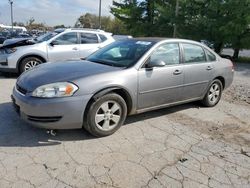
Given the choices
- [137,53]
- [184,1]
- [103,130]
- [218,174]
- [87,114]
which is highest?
[184,1]

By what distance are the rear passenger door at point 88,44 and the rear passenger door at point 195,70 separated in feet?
13.9

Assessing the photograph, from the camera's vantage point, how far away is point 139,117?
5.08 metres

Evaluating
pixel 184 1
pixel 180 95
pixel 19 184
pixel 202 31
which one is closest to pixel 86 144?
pixel 19 184

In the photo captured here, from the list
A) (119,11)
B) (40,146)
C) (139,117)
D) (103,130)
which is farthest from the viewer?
(119,11)

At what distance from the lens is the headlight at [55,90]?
147 inches

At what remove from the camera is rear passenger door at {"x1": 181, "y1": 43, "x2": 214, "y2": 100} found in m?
5.24

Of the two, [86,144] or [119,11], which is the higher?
[119,11]

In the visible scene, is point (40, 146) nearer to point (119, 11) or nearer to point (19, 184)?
point (19, 184)

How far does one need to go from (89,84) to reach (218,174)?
1997mm

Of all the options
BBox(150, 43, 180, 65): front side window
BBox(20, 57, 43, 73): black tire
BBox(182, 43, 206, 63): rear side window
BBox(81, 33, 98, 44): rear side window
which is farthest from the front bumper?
BBox(81, 33, 98, 44): rear side window

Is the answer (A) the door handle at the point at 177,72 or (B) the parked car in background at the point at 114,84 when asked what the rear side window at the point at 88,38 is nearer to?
(B) the parked car in background at the point at 114,84

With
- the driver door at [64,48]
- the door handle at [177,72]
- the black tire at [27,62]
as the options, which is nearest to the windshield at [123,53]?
the door handle at [177,72]

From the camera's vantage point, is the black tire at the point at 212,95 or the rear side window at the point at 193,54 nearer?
the rear side window at the point at 193,54

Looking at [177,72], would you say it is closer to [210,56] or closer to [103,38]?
[210,56]
